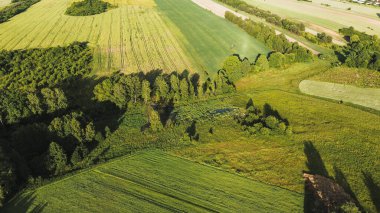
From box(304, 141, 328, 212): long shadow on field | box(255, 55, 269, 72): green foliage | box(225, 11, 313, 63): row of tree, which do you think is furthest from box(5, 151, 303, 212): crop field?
box(225, 11, 313, 63): row of tree

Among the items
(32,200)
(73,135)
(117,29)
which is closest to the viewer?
(32,200)

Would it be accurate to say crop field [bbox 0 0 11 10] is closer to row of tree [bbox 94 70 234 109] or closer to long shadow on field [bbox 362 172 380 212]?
row of tree [bbox 94 70 234 109]

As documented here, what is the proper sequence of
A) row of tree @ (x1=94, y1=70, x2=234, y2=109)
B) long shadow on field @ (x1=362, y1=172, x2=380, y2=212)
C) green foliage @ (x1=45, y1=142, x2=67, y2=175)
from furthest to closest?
1. row of tree @ (x1=94, y1=70, x2=234, y2=109)
2. green foliage @ (x1=45, y1=142, x2=67, y2=175)
3. long shadow on field @ (x1=362, y1=172, x2=380, y2=212)

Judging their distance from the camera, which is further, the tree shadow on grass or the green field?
the green field

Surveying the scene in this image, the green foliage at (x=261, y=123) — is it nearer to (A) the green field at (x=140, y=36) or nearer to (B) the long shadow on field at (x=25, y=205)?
(A) the green field at (x=140, y=36)

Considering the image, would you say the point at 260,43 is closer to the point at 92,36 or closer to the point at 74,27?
the point at 92,36

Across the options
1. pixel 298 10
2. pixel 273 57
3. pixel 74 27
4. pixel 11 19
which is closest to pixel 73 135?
pixel 273 57

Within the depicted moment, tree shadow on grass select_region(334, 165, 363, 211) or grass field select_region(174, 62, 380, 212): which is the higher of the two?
grass field select_region(174, 62, 380, 212)

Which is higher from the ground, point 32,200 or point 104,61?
point 104,61
